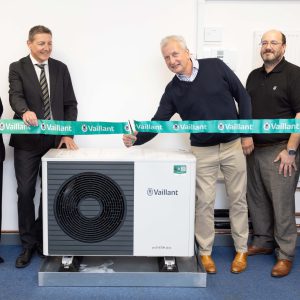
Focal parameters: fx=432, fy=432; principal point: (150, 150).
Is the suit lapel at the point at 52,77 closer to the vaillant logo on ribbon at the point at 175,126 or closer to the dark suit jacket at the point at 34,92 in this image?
the dark suit jacket at the point at 34,92

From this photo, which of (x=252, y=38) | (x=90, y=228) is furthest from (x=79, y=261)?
(x=252, y=38)

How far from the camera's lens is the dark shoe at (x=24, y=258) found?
3162 mm

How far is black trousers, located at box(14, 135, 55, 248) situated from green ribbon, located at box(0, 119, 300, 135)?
0.21 metres

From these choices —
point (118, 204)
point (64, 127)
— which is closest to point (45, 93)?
point (64, 127)

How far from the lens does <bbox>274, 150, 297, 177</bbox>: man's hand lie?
3006 mm

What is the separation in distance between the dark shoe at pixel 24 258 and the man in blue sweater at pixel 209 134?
1.12m

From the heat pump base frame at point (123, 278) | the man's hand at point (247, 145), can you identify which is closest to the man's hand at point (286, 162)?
the man's hand at point (247, 145)

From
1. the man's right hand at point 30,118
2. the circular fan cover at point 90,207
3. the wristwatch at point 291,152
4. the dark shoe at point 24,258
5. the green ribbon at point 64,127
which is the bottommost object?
the dark shoe at point 24,258

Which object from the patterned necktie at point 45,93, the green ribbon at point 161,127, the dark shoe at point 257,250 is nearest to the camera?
the green ribbon at point 161,127

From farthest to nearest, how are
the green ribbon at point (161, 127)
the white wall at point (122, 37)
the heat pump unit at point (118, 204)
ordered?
the white wall at point (122, 37)
the green ribbon at point (161, 127)
the heat pump unit at point (118, 204)

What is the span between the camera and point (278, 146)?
3084 millimetres

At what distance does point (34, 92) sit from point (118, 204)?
1.01m

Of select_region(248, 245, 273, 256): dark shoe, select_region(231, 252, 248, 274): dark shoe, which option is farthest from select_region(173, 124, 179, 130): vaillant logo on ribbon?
select_region(248, 245, 273, 256): dark shoe

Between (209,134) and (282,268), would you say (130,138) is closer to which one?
(209,134)
